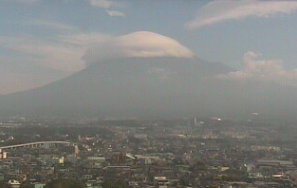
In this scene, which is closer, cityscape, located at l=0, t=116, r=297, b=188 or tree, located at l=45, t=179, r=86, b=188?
tree, located at l=45, t=179, r=86, b=188

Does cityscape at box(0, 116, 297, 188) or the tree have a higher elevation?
cityscape at box(0, 116, 297, 188)

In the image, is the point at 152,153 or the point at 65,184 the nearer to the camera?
the point at 65,184

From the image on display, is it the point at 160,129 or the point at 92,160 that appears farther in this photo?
the point at 160,129

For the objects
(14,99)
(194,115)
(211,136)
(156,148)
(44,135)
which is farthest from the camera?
(14,99)

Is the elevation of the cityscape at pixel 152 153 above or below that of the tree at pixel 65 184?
above

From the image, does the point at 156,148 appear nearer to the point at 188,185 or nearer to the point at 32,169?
the point at 32,169

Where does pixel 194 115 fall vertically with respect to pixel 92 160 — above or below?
above

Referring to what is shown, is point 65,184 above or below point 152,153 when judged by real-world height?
below

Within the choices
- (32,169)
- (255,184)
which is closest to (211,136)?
(32,169)

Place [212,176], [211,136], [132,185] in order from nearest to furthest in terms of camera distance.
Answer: [132,185], [212,176], [211,136]

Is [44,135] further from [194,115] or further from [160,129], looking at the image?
[194,115]

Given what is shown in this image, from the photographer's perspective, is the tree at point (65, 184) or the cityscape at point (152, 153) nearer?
the tree at point (65, 184)
